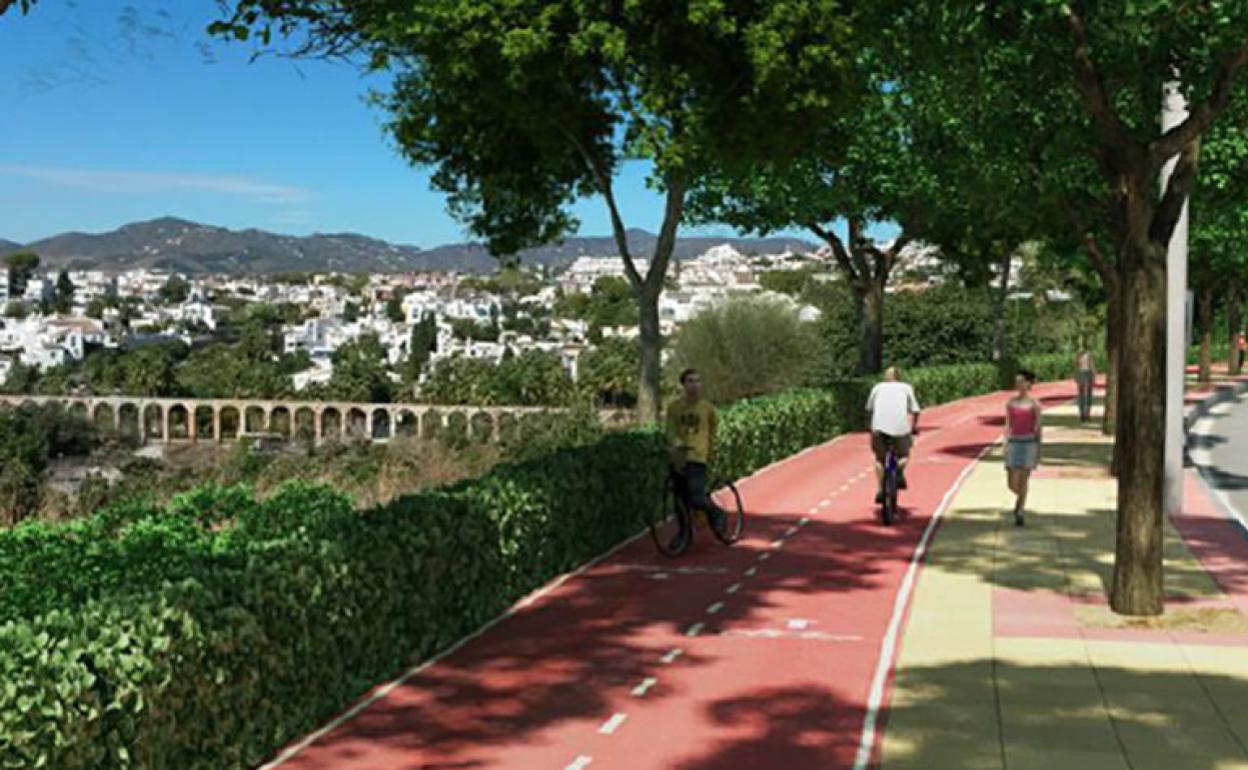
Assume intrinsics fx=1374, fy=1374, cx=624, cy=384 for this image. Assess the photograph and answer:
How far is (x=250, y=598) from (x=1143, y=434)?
730 cm

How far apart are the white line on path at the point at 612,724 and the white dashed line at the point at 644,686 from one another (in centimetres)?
49

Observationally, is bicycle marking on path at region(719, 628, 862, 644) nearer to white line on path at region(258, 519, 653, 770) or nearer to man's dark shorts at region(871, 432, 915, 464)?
white line on path at region(258, 519, 653, 770)

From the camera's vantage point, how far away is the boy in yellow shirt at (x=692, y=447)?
566 inches

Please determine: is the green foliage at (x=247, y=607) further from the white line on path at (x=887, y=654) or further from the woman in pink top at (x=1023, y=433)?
the woman in pink top at (x=1023, y=433)

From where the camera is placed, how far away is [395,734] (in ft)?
27.1

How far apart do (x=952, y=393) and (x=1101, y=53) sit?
113 feet

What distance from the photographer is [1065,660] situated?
32.2 feet

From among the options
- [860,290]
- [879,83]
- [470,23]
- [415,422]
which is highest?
[879,83]

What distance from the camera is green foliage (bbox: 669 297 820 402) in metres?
50.3

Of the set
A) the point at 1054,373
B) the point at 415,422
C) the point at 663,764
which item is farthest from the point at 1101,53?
the point at 415,422

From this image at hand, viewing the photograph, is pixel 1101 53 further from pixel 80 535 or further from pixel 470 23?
pixel 80 535

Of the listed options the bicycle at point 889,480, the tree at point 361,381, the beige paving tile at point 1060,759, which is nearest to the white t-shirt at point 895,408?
the bicycle at point 889,480

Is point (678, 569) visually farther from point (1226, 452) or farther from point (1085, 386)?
point (1085, 386)

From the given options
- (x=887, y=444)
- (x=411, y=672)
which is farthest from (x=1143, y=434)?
(x=411, y=672)
